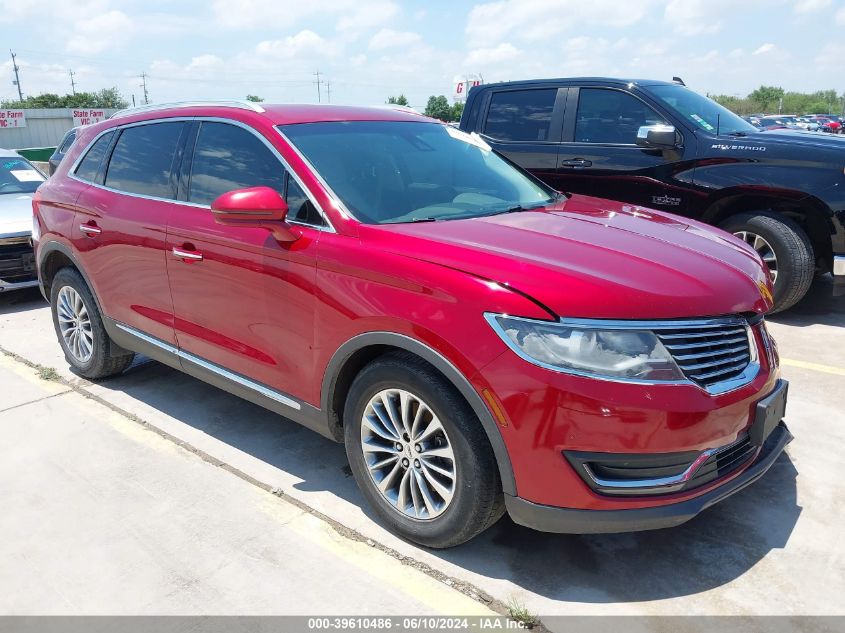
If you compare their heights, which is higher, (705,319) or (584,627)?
(705,319)

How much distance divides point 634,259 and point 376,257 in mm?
1003

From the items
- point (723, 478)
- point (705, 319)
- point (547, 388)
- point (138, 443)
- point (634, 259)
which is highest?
point (634, 259)

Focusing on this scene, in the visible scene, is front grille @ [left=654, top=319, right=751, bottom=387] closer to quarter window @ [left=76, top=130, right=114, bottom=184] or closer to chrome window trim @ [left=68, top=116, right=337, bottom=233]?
chrome window trim @ [left=68, top=116, right=337, bottom=233]

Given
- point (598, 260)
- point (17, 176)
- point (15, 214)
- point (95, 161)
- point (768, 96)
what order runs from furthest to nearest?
point (768, 96)
point (17, 176)
point (15, 214)
point (95, 161)
point (598, 260)

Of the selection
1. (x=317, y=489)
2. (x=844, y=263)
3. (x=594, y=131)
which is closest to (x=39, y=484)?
(x=317, y=489)

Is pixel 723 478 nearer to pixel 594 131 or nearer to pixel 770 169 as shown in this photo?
pixel 770 169

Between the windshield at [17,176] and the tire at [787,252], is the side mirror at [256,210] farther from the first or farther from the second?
the windshield at [17,176]

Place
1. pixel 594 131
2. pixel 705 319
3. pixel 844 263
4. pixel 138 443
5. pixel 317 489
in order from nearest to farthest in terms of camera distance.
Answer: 1. pixel 705 319
2. pixel 317 489
3. pixel 138 443
4. pixel 844 263
5. pixel 594 131

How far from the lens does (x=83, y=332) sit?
4.88 m

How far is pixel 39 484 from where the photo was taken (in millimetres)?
3529

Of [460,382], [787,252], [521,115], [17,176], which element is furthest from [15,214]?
[787,252]

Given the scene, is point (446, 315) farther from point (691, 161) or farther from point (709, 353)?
point (691, 161)

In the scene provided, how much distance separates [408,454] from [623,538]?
100 cm

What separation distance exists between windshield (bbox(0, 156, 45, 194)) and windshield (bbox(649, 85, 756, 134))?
7188mm
